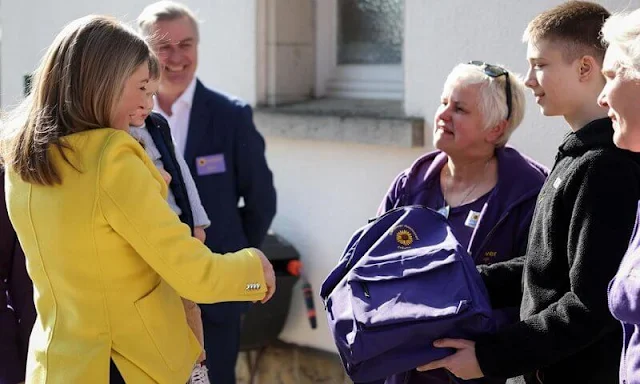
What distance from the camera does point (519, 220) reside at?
3041mm

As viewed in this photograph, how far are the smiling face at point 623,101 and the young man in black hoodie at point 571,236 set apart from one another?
225 millimetres

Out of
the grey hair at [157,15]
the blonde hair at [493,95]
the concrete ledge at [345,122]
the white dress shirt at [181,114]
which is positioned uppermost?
the grey hair at [157,15]

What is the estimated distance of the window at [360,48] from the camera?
5.34m

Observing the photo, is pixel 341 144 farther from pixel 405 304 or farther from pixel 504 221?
pixel 405 304

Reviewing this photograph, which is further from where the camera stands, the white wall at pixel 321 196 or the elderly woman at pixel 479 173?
the white wall at pixel 321 196

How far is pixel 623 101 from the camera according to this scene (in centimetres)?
221

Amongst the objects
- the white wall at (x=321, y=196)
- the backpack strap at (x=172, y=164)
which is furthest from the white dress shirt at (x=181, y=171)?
the white wall at (x=321, y=196)

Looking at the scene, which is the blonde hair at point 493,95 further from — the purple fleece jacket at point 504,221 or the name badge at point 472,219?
the name badge at point 472,219

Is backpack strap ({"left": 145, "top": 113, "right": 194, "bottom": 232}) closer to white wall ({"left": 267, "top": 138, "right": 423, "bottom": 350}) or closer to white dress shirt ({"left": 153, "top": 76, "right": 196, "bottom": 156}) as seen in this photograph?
white dress shirt ({"left": 153, "top": 76, "right": 196, "bottom": 156})

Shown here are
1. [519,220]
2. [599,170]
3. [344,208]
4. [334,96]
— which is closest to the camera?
[599,170]

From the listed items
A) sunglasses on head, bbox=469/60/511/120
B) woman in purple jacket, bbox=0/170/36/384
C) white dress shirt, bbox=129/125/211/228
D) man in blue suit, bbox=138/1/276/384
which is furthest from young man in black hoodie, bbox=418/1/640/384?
man in blue suit, bbox=138/1/276/384

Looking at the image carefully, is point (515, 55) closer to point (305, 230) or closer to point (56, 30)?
point (305, 230)

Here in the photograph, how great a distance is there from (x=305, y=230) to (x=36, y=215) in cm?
296

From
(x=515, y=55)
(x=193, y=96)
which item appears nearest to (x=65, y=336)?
(x=193, y=96)
